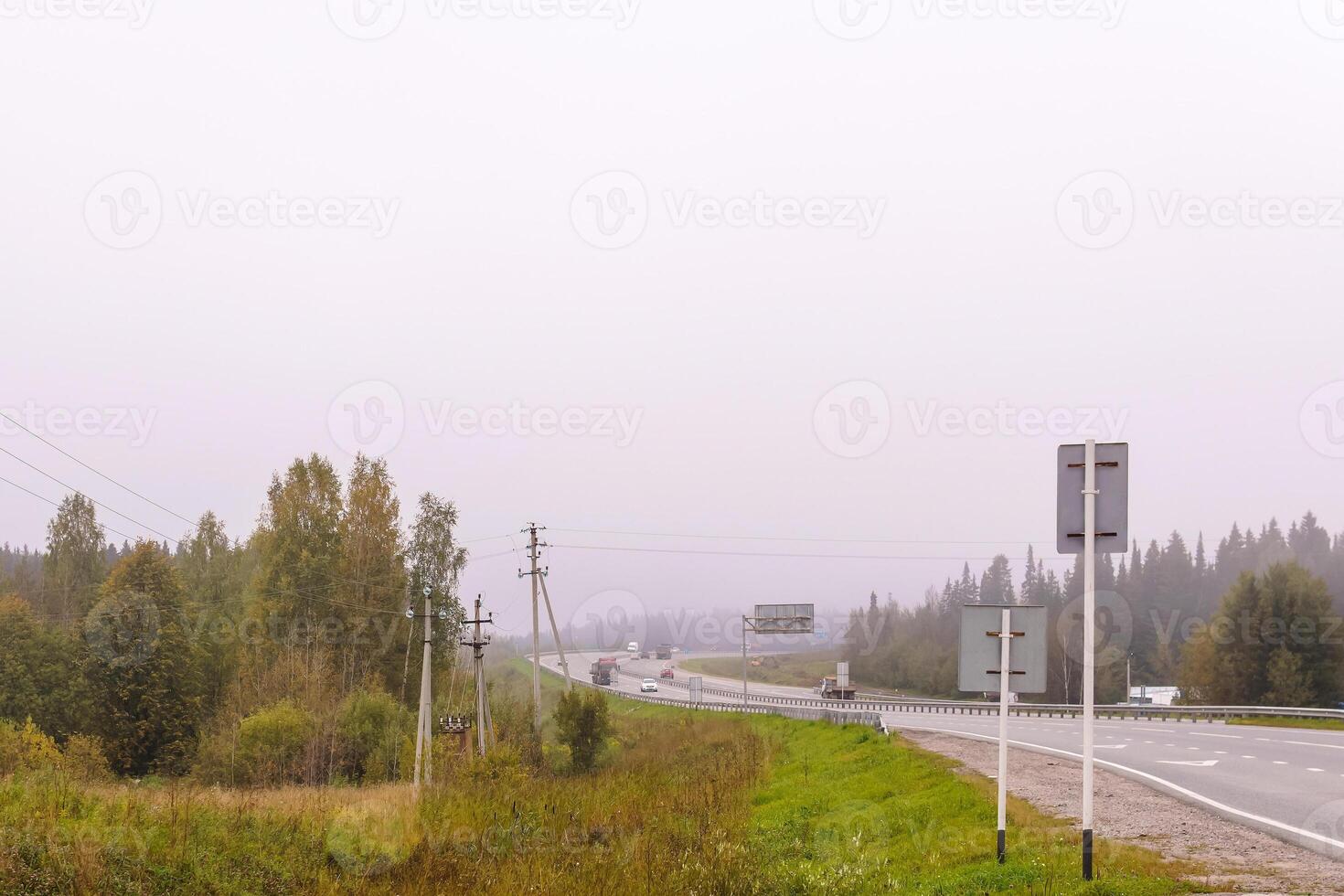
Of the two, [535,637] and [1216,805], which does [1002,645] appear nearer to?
[1216,805]

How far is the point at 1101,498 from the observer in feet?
34.3

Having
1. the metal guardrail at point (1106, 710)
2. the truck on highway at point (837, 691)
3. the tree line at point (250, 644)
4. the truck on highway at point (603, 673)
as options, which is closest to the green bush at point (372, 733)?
the tree line at point (250, 644)

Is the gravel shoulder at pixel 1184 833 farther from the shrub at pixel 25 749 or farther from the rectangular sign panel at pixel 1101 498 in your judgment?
the shrub at pixel 25 749

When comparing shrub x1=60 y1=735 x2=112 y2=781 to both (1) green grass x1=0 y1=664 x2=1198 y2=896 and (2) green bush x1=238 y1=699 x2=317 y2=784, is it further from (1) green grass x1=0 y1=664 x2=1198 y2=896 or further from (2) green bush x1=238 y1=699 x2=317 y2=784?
(1) green grass x1=0 y1=664 x2=1198 y2=896

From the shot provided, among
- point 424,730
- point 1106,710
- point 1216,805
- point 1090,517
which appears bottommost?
point 1106,710

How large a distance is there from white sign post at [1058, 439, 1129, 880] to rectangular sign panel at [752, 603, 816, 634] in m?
60.9

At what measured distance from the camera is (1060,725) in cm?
4469

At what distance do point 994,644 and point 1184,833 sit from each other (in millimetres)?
4155

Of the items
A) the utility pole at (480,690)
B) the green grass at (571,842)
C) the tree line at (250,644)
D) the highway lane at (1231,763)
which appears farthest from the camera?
the tree line at (250,644)

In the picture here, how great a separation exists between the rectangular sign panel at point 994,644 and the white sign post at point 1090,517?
1473 mm

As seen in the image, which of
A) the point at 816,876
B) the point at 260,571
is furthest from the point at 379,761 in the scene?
the point at 816,876

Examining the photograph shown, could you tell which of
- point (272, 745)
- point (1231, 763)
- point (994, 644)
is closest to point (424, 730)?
point (272, 745)

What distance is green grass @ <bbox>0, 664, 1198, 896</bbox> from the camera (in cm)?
1298

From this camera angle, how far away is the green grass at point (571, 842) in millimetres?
12977
